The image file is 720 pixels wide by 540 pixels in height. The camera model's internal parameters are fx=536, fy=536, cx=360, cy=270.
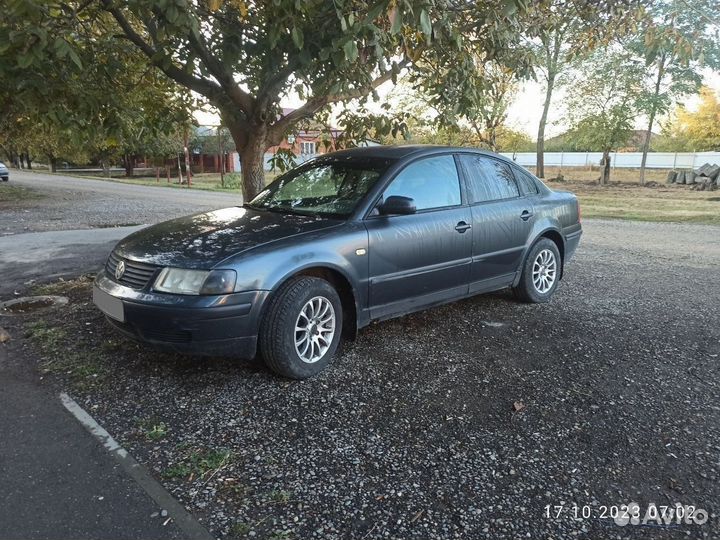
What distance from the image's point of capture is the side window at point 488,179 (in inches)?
199

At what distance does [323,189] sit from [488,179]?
5.43 feet

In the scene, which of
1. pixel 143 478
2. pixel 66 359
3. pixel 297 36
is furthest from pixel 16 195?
pixel 143 478

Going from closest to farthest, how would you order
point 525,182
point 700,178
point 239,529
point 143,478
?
point 239,529, point 143,478, point 525,182, point 700,178

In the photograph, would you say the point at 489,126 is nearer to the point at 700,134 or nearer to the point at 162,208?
the point at 162,208

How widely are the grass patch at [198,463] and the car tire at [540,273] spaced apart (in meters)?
3.74

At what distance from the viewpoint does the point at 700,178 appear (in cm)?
2477

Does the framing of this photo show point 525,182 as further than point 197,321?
Yes

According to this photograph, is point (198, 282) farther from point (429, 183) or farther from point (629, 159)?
point (629, 159)

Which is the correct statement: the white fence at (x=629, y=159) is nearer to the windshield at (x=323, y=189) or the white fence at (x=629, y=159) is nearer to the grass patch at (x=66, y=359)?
the windshield at (x=323, y=189)

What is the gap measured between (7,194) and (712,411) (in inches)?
900

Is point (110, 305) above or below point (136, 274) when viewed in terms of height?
below

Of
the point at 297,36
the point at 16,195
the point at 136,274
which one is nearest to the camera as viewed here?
the point at 136,274

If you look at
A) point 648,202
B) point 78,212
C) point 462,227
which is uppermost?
point 462,227

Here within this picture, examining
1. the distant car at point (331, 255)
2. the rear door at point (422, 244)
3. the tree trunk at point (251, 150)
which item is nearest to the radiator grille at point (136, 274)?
the distant car at point (331, 255)
